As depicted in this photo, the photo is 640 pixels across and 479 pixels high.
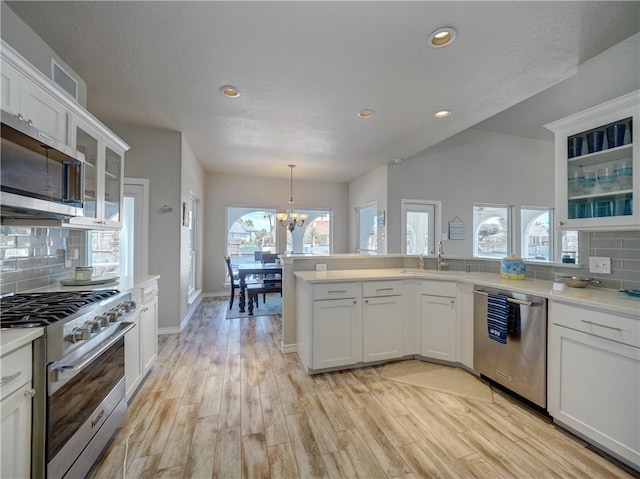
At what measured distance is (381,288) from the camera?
2594 millimetres

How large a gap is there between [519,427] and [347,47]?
2914 mm

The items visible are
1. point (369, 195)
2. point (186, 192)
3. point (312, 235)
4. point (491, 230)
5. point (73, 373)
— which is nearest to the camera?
point (73, 373)

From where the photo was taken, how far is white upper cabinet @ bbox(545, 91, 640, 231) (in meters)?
1.75

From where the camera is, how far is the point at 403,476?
141 cm

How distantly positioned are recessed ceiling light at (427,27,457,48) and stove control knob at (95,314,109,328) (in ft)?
8.87

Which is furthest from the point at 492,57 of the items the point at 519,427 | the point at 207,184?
the point at 207,184

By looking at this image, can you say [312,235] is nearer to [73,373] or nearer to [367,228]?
[367,228]

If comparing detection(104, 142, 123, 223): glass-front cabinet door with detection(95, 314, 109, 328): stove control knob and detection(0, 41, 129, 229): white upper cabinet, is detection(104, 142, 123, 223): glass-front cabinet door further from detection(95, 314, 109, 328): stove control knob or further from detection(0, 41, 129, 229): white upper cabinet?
detection(95, 314, 109, 328): stove control knob

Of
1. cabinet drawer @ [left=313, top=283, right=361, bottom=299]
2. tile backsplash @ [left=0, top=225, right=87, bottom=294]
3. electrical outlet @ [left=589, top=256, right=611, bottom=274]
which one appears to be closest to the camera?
tile backsplash @ [left=0, top=225, right=87, bottom=294]

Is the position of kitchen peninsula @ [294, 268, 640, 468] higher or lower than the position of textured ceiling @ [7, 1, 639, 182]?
lower

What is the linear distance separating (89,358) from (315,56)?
7.82ft

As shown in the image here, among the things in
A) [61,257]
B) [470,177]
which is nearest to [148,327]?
[61,257]

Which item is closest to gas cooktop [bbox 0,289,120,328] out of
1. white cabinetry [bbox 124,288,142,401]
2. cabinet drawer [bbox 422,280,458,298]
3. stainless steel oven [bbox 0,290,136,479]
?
stainless steel oven [bbox 0,290,136,479]

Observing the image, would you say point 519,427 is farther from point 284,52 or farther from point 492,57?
point 284,52
